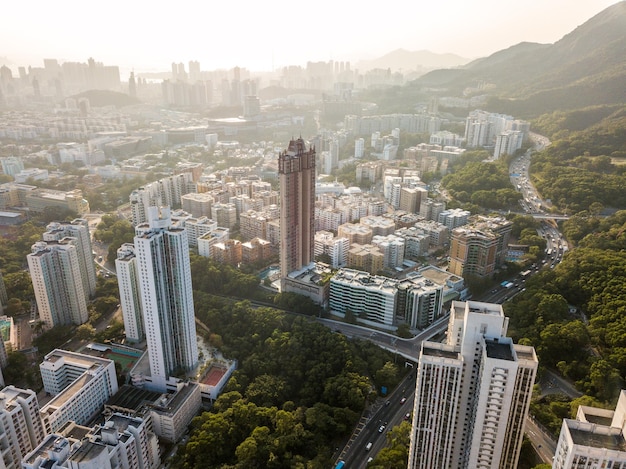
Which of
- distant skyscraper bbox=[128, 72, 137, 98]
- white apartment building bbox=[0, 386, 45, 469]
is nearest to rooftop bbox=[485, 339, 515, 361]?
white apartment building bbox=[0, 386, 45, 469]

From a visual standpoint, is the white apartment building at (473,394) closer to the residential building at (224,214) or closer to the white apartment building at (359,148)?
the residential building at (224,214)

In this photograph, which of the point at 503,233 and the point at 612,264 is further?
the point at 503,233

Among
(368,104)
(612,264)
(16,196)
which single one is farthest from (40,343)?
(368,104)

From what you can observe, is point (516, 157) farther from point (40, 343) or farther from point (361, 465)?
point (40, 343)

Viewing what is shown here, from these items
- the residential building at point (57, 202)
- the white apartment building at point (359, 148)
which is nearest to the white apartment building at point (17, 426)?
the residential building at point (57, 202)

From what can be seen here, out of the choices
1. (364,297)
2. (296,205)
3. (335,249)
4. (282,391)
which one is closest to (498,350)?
(282,391)

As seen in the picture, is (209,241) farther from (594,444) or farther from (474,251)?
(594,444)
